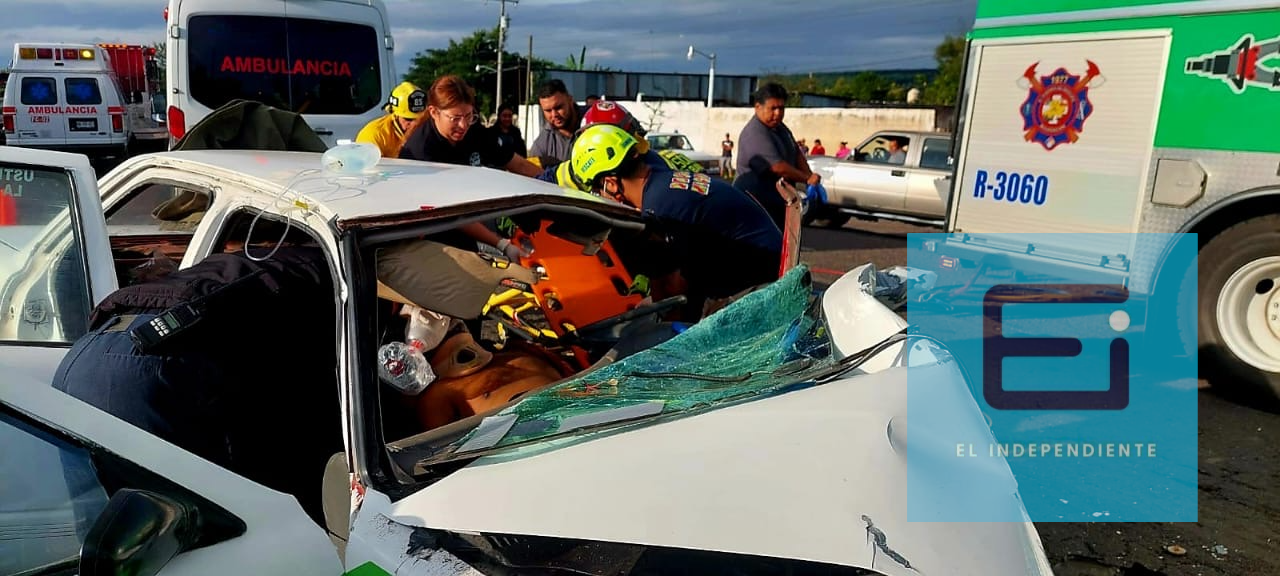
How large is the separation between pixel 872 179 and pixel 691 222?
851 centimetres

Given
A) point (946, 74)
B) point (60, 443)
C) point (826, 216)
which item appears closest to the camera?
point (60, 443)

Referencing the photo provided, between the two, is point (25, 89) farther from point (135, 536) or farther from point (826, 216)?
point (135, 536)

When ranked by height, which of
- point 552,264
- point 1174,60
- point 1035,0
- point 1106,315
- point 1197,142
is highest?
point 1035,0

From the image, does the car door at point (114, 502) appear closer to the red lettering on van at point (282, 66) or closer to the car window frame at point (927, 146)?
the red lettering on van at point (282, 66)

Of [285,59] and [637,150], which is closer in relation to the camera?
[637,150]

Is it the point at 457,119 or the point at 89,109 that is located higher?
the point at 457,119

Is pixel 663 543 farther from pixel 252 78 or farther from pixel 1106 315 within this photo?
pixel 252 78

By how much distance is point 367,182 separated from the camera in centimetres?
242

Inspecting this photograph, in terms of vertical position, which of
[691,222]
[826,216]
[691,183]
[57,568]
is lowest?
[826,216]

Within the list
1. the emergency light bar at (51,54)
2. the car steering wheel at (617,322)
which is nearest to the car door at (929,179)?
the car steering wheel at (617,322)

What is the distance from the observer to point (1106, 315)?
570 cm

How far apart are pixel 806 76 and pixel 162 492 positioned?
48252 mm

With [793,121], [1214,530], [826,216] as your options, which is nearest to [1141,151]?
[1214,530]

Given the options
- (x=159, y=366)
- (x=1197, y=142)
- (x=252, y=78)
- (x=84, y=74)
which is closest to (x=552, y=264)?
(x=159, y=366)
